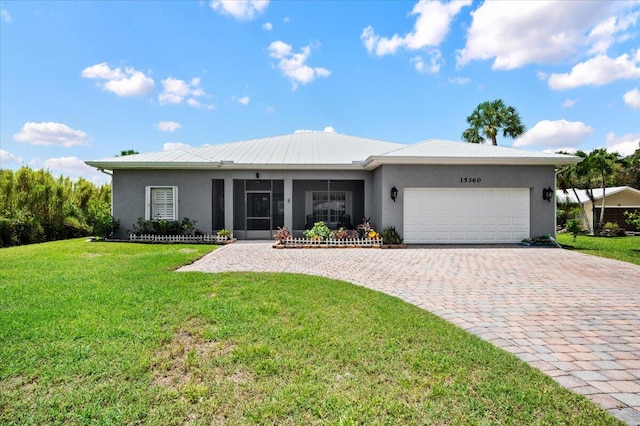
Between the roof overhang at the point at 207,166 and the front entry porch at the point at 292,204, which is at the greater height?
the roof overhang at the point at 207,166

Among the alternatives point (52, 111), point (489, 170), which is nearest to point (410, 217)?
point (489, 170)

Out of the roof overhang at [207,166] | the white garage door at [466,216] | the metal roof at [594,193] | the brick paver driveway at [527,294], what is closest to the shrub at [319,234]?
the brick paver driveway at [527,294]

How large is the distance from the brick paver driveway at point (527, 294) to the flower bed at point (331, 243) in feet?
2.18

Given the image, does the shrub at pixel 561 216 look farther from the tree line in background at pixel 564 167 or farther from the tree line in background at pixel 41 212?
the tree line in background at pixel 41 212

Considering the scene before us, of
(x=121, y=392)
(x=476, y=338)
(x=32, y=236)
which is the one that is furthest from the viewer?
(x=32, y=236)

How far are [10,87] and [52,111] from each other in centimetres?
315

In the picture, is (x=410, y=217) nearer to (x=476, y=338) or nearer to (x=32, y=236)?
(x=476, y=338)

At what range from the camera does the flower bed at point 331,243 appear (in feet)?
40.1

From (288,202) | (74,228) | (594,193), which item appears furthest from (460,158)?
(594,193)

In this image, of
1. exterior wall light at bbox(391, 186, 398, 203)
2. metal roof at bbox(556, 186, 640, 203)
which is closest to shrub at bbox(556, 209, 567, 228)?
metal roof at bbox(556, 186, 640, 203)

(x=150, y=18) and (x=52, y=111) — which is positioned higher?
(x=150, y=18)

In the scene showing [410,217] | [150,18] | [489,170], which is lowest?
[410,217]

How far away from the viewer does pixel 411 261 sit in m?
9.21

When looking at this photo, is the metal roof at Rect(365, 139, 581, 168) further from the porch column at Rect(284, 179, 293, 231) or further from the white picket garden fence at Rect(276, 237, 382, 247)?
the porch column at Rect(284, 179, 293, 231)
